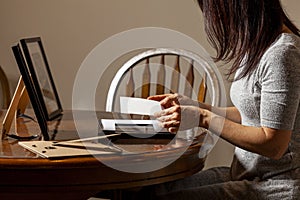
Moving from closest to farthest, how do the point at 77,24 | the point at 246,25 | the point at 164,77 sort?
the point at 246,25 → the point at 164,77 → the point at 77,24

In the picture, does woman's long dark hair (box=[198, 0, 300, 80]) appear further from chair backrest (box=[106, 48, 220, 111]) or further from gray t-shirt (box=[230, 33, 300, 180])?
chair backrest (box=[106, 48, 220, 111])

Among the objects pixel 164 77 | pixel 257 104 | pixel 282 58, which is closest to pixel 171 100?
pixel 257 104

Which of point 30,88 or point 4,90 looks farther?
point 4,90

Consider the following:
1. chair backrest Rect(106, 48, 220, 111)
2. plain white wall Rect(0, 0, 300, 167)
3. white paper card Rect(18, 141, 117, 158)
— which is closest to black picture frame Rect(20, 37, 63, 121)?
white paper card Rect(18, 141, 117, 158)

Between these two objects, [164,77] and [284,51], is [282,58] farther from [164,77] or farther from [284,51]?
[164,77]

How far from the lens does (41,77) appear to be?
1718 mm

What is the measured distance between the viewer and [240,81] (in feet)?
5.20

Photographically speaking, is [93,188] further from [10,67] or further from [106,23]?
[10,67]

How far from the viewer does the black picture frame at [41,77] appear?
159cm

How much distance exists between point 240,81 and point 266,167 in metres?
0.25

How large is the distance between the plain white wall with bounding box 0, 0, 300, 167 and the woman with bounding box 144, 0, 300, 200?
3.82 ft

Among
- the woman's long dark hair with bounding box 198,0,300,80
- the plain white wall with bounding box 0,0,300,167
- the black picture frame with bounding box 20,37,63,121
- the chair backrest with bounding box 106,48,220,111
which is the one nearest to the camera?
the woman's long dark hair with bounding box 198,0,300,80

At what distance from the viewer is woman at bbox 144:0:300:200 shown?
4.59 ft

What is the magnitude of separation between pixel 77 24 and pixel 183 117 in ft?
5.12
